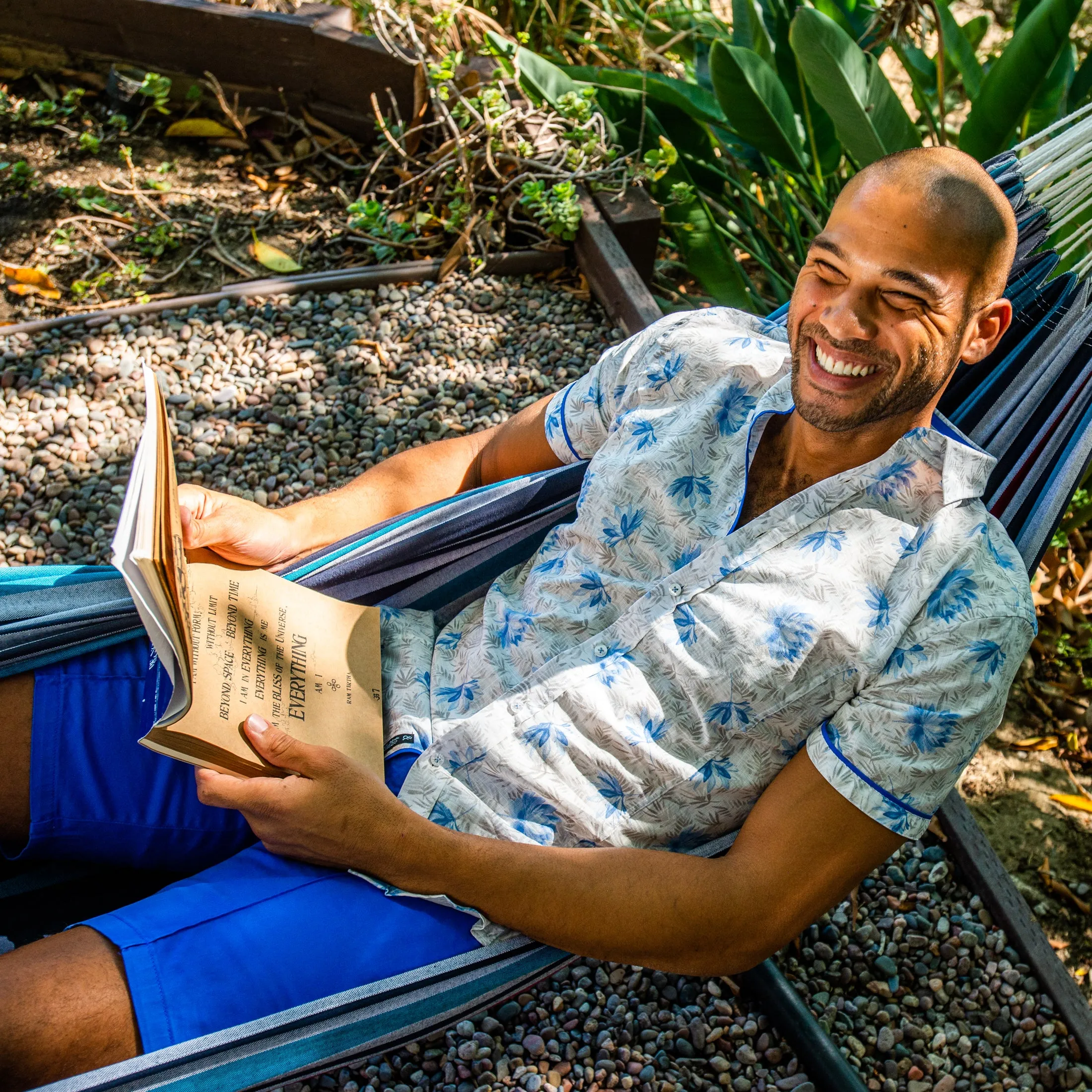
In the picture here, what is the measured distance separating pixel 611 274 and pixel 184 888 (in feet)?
7.42

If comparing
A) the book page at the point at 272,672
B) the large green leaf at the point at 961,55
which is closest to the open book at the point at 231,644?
the book page at the point at 272,672

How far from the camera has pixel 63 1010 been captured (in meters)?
1.35

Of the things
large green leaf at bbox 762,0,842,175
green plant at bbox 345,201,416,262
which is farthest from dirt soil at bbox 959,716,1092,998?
green plant at bbox 345,201,416,262

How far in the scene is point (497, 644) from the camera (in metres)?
1.83

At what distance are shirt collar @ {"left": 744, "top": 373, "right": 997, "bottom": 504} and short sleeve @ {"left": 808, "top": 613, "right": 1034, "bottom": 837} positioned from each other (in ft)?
0.74

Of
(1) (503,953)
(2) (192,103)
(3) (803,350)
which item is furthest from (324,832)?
(2) (192,103)

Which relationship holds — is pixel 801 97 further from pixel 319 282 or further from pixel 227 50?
pixel 227 50

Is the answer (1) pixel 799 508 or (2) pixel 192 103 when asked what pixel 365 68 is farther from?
(1) pixel 799 508

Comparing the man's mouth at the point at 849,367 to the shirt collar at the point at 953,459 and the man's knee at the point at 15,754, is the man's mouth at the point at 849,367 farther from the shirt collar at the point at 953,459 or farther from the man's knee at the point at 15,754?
the man's knee at the point at 15,754

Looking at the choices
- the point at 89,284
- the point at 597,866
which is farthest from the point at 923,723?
the point at 89,284

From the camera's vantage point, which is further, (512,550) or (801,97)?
(801,97)

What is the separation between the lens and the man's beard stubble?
1607 millimetres

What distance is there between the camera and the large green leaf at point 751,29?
3.35 meters

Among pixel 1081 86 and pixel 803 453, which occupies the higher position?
pixel 1081 86
